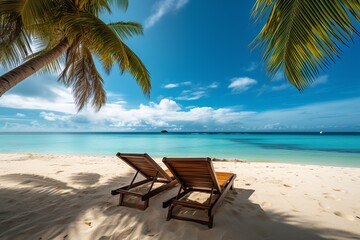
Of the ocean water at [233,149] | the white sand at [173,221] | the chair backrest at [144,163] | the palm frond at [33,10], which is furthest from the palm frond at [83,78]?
the ocean water at [233,149]

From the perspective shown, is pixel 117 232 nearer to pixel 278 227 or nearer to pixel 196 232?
pixel 196 232

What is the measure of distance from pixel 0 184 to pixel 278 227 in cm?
547

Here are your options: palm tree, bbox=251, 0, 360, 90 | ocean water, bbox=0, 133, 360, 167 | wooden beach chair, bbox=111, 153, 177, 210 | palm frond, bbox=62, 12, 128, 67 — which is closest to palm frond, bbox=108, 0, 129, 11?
palm frond, bbox=62, 12, 128, 67

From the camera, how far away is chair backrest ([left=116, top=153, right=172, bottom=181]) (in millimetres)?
3042

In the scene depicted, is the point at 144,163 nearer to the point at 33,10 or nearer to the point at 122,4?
the point at 33,10

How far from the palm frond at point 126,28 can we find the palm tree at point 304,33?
15.9 feet

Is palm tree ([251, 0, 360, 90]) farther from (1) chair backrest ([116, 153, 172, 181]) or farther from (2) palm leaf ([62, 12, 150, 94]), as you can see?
(2) palm leaf ([62, 12, 150, 94])

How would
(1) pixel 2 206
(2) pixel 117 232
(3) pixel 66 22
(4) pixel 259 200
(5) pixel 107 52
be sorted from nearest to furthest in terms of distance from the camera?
(2) pixel 117 232
(1) pixel 2 206
(4) pixel 259 200
(3) pixel 66 22
(5) pixel 107 52

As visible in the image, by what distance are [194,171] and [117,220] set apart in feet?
4.17

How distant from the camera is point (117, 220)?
261 cm


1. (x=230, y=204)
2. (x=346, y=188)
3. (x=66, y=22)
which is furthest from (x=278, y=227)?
(x=66, y=22)

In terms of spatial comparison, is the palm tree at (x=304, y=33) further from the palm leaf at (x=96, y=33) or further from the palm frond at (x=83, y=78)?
the palm frond at (x=83, y=78)

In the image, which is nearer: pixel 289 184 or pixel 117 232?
pixel 117 232

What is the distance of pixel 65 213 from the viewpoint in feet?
9.28
